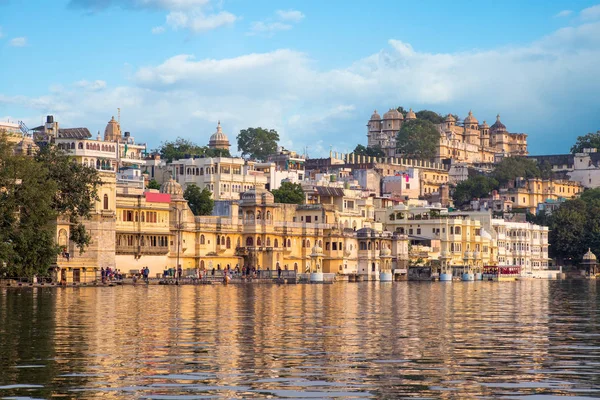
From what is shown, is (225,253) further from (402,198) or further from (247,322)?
(247,322)

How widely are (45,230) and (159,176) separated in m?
71.5

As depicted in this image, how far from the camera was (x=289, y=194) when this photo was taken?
125750 millimetres

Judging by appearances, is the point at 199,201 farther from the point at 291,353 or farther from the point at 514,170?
the point at 291,353

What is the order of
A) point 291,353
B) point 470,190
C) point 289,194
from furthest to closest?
point 470,190
point 289,194
point 291,353

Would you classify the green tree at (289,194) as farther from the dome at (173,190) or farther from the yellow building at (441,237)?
the dome at (173,190)

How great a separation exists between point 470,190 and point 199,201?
71.9 m

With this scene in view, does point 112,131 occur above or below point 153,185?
above

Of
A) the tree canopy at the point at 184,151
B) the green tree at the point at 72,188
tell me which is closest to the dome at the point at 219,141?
the tree canopy at the point at 184,151

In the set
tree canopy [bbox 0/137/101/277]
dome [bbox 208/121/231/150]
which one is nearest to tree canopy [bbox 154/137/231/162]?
dome [bbox 208/121/231/150]

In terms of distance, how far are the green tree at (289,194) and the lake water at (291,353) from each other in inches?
3107

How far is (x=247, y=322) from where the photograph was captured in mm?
38000

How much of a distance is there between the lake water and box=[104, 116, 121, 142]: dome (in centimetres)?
10551

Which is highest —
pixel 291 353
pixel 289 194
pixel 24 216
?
pixel 289 194

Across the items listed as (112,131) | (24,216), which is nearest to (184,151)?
(112,131)
